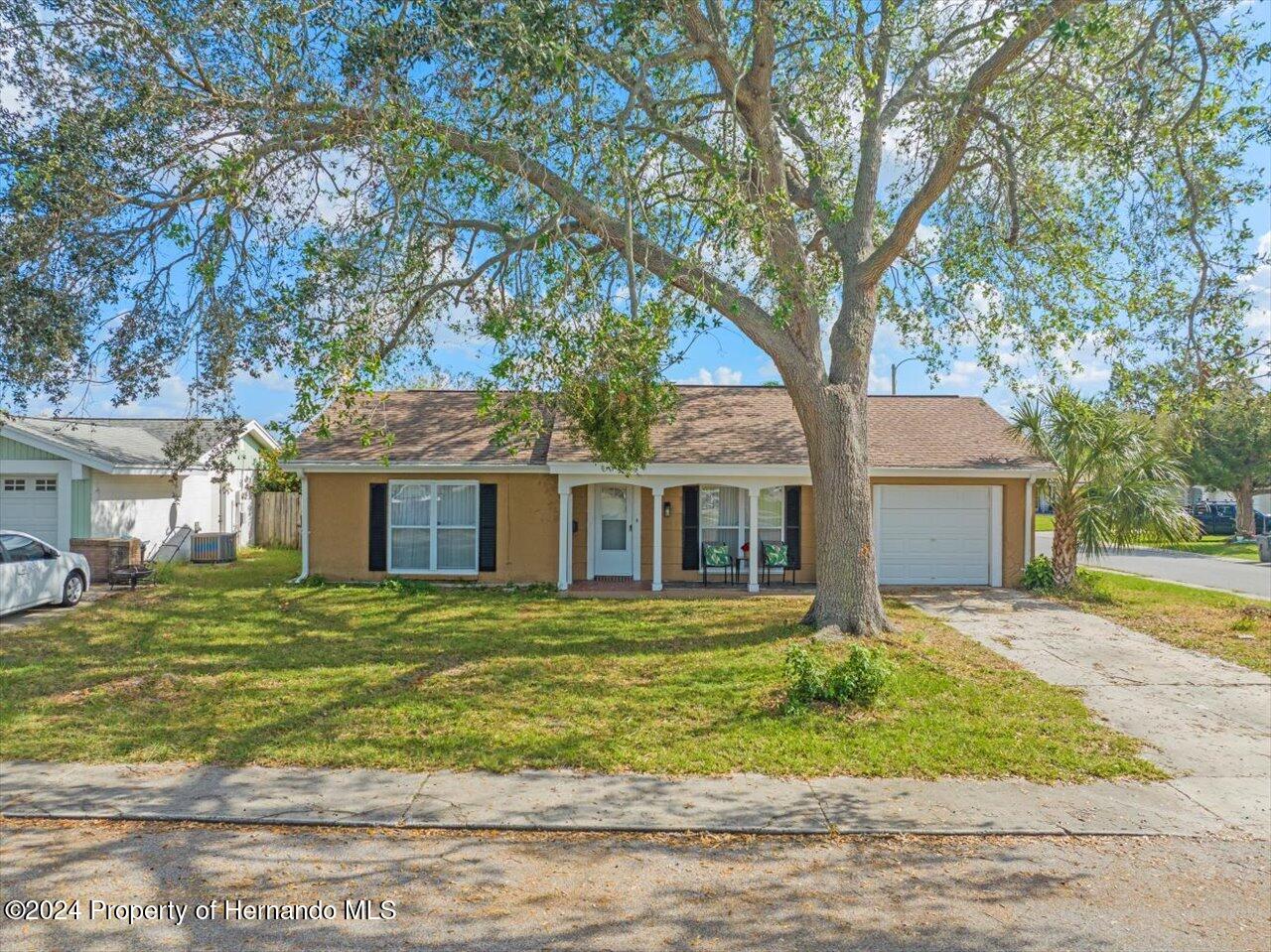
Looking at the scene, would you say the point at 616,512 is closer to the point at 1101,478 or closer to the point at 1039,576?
the point at 1039,576

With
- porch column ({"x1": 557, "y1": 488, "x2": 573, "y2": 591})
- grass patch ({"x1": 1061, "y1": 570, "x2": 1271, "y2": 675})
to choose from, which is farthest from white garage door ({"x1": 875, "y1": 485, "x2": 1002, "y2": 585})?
porch column ({"x1": 557, "y1": 488, "x2": 573, "y2": 591})

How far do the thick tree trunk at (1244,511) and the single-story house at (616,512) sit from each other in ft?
78.1

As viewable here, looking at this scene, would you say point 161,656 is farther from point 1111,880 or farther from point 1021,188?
point 1021,188

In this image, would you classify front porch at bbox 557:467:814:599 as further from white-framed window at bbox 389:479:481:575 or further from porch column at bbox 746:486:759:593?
white-framed window at bbox 389:479:481:575

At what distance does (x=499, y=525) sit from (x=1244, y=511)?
33.7 m

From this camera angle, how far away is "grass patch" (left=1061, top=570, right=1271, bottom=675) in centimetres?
1065

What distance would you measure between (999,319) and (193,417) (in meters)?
12.1

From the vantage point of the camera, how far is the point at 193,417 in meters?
10.6

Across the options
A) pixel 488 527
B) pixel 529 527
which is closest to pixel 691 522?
pixel 529 527

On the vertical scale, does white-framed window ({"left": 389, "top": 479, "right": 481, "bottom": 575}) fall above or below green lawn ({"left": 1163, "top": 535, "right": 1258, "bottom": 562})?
above

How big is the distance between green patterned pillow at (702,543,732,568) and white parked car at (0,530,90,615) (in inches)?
442

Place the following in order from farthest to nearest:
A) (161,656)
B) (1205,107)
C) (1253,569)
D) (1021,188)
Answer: (1253,569) < (1021,188) < (161,656) < (1205,107)

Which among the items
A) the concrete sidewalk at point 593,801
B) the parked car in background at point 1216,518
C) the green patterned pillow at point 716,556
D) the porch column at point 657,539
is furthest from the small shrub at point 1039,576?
the parked car in background at point 1216,518

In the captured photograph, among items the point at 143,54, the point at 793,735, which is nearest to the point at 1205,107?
the point at 793,735
